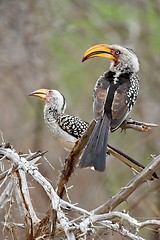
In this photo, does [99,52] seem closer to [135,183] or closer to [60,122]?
[60,122]

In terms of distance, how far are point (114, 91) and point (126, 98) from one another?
87 millimetres

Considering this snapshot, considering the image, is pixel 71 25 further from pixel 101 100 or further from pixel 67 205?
pixel 67 205

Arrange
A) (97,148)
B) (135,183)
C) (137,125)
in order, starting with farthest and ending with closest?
(97,148) < (137,125) < (135,183)

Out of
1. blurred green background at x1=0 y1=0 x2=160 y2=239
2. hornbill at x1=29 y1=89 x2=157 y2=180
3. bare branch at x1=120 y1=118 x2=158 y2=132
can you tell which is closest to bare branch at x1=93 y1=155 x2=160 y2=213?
bare branch at x1=120 y1=118 x2=158 y2=132

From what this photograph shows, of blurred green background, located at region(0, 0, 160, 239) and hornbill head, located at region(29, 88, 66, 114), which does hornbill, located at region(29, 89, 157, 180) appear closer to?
hornbill head, located at region(29, 88, 66, 114)

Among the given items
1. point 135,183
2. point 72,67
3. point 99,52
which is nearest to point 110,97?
point 99,52

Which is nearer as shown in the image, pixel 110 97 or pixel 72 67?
pixel 110 97

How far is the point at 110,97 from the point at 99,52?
0.30 m

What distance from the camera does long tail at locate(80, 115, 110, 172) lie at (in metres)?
3.66

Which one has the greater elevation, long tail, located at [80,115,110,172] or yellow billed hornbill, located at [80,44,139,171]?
yellow billed hornbill, located at [80,44,139,171]

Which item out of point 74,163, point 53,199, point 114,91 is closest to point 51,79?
point 114,91

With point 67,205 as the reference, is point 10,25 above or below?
above

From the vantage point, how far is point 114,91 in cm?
437

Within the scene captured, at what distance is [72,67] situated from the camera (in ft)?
31.7
